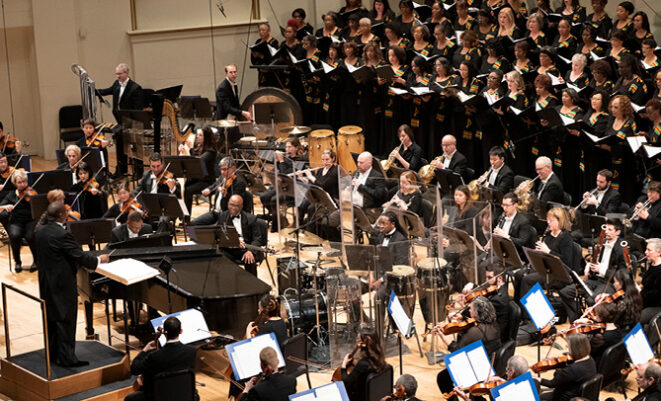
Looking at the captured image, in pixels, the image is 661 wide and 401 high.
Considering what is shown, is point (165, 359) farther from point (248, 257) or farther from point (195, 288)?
point (248, 257)

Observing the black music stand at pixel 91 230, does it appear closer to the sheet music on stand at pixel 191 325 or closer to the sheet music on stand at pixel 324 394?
the sheet music on stand at pixel 191 325

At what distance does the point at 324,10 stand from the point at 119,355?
29.4 ft

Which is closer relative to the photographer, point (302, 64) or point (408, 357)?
point (408, 357)

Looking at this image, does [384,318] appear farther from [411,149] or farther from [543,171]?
[411,149]

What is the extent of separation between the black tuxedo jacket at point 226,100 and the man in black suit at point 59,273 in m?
6.23

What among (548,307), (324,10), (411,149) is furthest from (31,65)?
(548,307)

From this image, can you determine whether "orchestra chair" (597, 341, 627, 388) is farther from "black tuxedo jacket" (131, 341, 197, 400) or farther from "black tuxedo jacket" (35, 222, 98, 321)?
"black tuxedo jacket" (35, 222, 98, 321)

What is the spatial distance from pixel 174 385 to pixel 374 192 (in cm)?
388

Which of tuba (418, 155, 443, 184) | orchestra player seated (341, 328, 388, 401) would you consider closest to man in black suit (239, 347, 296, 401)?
orchestra player seated (341, 328, 388, 401)

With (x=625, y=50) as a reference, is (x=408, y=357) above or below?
below

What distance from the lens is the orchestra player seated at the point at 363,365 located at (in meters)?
6.00

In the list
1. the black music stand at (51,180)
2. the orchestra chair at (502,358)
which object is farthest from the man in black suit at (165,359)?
the black music stand at (51,180)

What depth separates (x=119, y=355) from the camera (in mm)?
7176

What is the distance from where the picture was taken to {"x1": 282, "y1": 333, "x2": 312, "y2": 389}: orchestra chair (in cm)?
633
